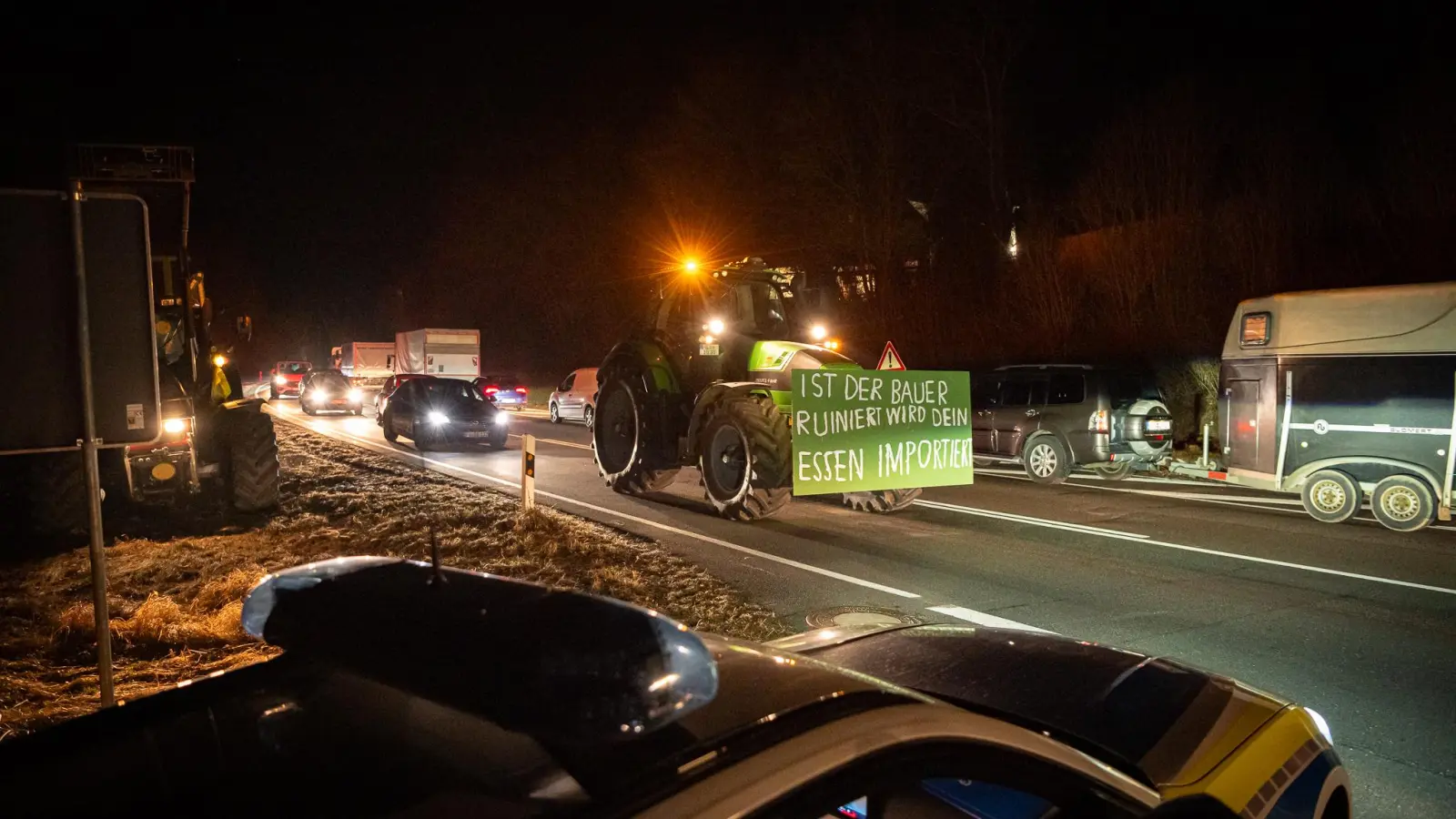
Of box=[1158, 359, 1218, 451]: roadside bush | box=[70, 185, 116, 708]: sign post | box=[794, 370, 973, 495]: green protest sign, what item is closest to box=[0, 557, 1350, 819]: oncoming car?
box=[70, 185, 116, 708]: sign post

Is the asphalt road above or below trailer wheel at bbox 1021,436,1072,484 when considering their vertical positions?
below

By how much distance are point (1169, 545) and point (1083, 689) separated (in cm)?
776

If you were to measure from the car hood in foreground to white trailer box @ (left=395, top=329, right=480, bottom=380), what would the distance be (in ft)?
112

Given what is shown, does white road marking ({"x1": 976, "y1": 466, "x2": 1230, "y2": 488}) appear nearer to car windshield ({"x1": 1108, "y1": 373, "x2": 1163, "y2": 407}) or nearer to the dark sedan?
car windshield ({"x1": 1108, "y1": 373, "x2": 1163, "y2": 407})

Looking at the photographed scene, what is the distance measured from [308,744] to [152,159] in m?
9.72

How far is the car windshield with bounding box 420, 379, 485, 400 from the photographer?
66.0 feet

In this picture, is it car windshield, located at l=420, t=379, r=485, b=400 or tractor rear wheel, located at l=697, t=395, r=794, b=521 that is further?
car windshield, located at l=420, t=379, r=485, b=400

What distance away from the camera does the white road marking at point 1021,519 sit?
10.6m

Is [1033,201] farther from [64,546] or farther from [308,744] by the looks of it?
[308,744]

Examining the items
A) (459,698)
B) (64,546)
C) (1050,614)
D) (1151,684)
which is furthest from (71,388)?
(64,546)

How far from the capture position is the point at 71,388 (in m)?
3.92

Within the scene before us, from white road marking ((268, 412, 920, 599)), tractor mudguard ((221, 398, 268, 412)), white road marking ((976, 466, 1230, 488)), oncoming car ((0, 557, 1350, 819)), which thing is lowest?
white road marking ((976, 466, 1230, 488))

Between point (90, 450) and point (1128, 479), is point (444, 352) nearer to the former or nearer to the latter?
point (1128, 479)


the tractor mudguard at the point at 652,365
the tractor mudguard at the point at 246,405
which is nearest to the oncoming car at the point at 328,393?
the tractor mudguard at the point at 246,405
